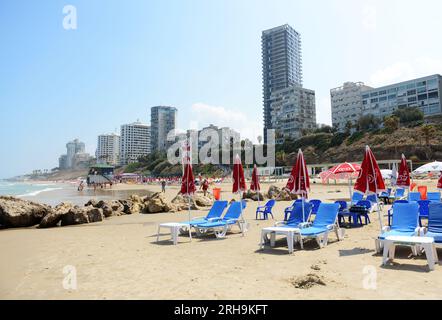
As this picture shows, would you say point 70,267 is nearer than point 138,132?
Yes

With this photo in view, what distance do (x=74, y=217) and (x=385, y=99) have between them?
357 ft

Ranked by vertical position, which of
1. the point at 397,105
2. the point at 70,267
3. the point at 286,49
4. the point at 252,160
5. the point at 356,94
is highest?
the point at 286,49

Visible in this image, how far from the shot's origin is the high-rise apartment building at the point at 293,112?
130625 mm

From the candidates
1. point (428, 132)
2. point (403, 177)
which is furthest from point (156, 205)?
point (428, 132)

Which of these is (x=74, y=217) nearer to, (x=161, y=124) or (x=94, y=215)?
(x=94, y=215)

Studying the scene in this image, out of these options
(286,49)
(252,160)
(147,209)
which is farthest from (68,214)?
(286,49)

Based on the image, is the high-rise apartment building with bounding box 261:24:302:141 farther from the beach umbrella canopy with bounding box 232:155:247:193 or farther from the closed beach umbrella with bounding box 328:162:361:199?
the beach umbrella canopy with bounding box 232:155:247:193

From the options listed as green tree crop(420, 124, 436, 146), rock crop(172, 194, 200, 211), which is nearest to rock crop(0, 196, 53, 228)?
rock crop(172, 194, 200, 211)

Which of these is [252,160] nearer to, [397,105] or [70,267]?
[397,105]

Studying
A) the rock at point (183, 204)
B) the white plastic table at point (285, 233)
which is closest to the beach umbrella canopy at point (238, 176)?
the white plastic table at point (285, 233)

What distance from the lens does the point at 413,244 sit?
5703 mm
